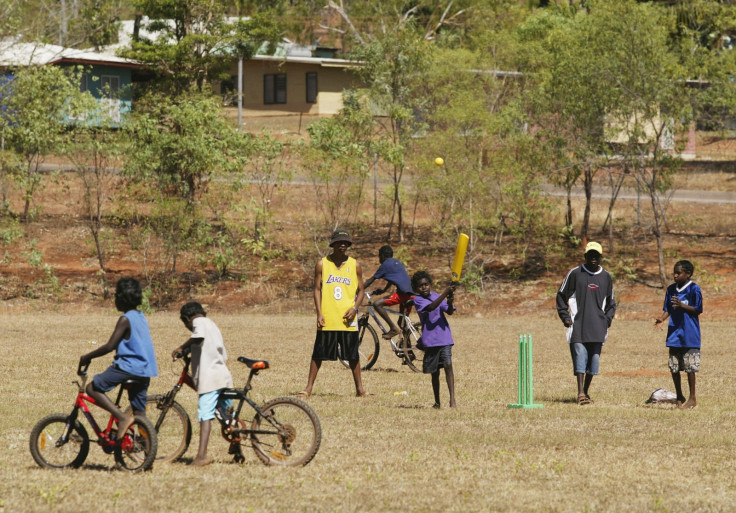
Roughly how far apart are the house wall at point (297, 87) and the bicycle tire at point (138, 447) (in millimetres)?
52400

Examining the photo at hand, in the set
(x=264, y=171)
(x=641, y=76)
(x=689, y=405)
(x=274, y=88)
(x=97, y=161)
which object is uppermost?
(x=274, y=88)

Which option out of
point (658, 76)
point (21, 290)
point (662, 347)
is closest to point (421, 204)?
point (658, 76)

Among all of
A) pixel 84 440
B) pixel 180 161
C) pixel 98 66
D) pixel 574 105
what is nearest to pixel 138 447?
pixel 84 440

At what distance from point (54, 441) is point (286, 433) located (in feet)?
6.55

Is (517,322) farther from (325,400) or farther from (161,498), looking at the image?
(161,498)

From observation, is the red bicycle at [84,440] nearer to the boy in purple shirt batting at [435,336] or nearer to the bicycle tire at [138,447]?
the bicycle tire at [138,447]

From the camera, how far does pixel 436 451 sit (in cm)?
1055

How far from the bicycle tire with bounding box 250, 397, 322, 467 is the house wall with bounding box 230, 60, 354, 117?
52085mm

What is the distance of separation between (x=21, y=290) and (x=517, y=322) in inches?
619

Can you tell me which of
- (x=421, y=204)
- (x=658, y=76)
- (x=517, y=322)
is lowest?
(x=517, y=322)

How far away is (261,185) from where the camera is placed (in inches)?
1432

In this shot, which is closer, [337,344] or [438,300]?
[438,300]

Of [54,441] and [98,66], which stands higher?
[98,66]

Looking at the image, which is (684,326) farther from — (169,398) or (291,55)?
(291,55)
